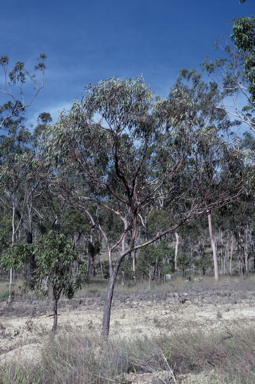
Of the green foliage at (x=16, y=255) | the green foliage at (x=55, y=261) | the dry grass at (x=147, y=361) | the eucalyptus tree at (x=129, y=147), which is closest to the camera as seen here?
the dry grass at (x=147, y=361)

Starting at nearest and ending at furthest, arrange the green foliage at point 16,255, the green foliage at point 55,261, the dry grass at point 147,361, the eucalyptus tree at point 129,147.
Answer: the dry grass at point 147,361 → the eucalyptus tree at point 129,147 → the green foliage at point 55,261 → the green foliage at point 16,255

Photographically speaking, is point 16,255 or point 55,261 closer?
point 55,261

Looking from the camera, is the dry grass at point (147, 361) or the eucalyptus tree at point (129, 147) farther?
the eucalyptus tree at point (129, 147)

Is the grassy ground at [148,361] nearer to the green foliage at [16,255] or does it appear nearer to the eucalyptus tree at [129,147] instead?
the eucalyptus tree at [129,147]

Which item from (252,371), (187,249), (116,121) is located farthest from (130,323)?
(187,249)

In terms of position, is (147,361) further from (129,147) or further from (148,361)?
(129,147)

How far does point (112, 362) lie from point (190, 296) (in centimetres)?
1219

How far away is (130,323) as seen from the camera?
11055mm

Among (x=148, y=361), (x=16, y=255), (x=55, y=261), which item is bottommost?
(x=148, y=361)

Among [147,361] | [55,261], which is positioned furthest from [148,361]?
[55,261]

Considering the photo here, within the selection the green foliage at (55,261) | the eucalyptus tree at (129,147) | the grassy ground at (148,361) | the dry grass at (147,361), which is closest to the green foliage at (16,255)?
the green foliage at (55,261)

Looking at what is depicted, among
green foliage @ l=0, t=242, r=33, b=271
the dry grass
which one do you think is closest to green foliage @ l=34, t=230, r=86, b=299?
green foliage @ l=0, t=242, r=33, b=271

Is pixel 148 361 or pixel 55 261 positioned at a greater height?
pixel 55 261

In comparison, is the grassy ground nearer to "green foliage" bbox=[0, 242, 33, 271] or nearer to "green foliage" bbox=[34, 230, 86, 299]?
"green foliage" bbox=[34, 230, 86, 299]
